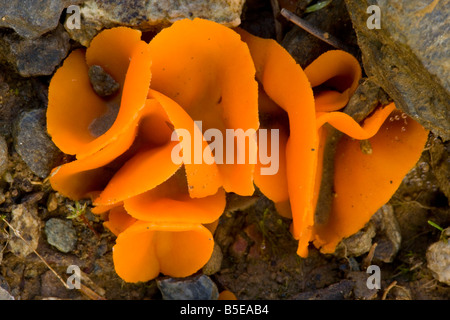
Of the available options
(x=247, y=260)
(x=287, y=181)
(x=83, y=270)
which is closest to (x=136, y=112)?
(x=287, y=181)

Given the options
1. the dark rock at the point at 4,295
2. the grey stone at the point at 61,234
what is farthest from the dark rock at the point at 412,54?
the dark rock at the point at 4,295

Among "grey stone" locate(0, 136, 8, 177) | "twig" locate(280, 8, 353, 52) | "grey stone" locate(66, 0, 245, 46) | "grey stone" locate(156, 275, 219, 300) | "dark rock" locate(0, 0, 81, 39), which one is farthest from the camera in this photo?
"grey stone" locate(156, 275, 219, 300)

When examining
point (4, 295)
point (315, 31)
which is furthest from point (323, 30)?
point (4, 295)

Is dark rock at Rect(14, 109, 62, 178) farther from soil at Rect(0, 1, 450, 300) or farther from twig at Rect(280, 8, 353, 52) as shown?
twig at Rect(280, 8, 353, 52)

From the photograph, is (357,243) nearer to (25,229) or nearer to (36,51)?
(25,229)

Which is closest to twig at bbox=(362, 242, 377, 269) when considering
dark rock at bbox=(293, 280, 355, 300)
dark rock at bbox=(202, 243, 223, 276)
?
dark rock at bbox=(293, 280, 355, 300)
